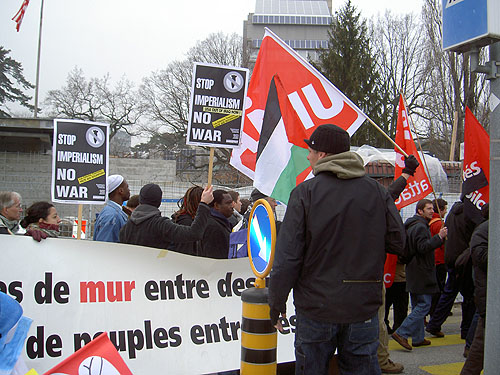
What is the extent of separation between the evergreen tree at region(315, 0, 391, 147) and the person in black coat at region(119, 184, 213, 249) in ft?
111

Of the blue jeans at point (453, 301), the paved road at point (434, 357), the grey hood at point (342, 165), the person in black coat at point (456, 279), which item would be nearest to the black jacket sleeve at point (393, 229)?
the grey hood at point (342, 165)

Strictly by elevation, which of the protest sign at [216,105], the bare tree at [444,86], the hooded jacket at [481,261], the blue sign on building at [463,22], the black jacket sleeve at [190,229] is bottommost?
the hooded jacket at [481,261]

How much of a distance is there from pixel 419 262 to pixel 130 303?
3.77 meters

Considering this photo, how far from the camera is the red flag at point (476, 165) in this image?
6438 mm

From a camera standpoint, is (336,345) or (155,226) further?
(155,226)

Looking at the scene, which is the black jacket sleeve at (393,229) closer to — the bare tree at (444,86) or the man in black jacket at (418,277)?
the man in black jacket at (418,277)

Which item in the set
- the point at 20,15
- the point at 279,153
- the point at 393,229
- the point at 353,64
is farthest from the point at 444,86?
the point at 393,229

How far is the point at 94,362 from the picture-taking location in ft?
9.50

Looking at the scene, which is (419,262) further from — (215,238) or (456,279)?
(215,238)

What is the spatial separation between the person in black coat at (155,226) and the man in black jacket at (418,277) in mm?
2994

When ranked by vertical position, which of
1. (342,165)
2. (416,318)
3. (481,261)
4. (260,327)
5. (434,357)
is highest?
(342,165)

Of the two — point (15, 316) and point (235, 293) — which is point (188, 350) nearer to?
point (235, 293)

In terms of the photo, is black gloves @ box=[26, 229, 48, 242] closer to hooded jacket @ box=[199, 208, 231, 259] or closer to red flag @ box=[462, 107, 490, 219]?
hooded jacket @ box=[199, 208, 231, 259]

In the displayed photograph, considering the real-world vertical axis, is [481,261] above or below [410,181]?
below
